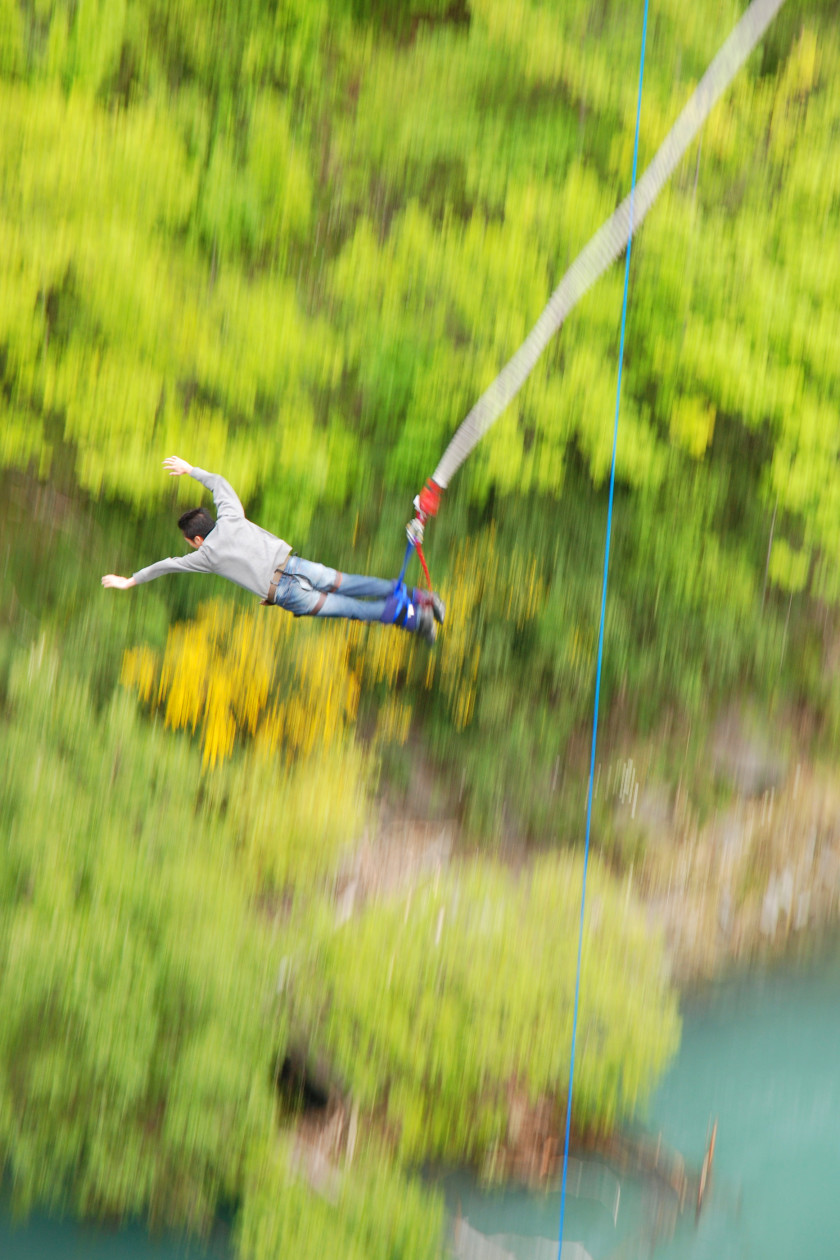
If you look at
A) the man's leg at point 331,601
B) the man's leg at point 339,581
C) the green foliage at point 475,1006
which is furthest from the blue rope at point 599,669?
the man's leg at point 339,581

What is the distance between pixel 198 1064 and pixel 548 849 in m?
2.74

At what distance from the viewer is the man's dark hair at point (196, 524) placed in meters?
5.21

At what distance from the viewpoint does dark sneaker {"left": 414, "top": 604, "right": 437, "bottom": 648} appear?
6.01 metres

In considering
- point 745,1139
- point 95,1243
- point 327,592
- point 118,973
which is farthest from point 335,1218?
point 327,592

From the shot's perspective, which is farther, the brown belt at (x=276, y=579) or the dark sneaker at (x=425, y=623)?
the dark sneaker at (x=425, y=623)

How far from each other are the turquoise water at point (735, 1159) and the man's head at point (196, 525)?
4.35 metres

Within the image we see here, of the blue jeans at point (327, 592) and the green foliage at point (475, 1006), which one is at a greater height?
the blue jeans at point (327, 592)

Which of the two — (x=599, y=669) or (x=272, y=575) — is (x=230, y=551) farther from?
(x=599, y=669)

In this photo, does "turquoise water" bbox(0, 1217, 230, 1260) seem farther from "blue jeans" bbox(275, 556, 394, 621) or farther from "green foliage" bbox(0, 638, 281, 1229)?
"blue jeans" bbox(275, 556, 394, 621)

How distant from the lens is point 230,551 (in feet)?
17.5

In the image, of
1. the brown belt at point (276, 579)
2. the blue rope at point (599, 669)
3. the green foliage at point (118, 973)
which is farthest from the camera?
the blue rope at point (599, 669)

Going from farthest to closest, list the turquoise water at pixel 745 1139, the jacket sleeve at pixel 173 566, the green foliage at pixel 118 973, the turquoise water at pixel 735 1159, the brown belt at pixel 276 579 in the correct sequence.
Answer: the turquoise water at pixel 745 1139 → the turquoise water at pixel 735 1159 → the brown belt at pixel 276 579 → the green foliage at pixel 118 973 → the jacket sleeve at pixel 173 566

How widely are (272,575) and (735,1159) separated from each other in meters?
5.40

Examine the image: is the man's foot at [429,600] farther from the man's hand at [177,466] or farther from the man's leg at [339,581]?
the man's hand at [177,466]
